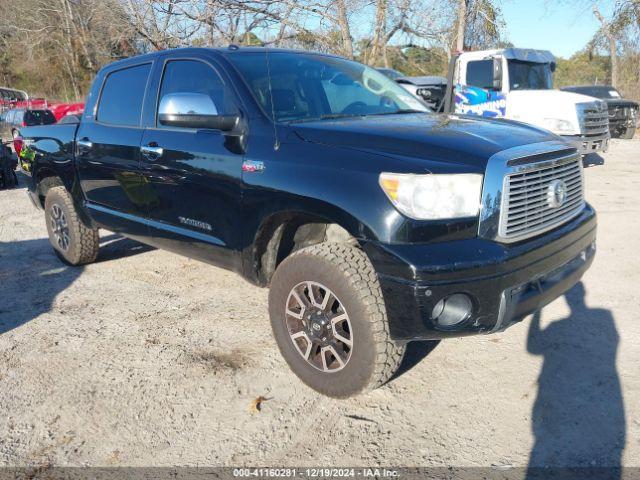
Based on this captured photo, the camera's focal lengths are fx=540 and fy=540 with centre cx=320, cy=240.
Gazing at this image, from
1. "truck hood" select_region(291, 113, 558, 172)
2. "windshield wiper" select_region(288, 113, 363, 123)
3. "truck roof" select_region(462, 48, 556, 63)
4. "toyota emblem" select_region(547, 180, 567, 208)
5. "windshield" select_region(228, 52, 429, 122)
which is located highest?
"truck roof" select_region(462, 48, 556, 63)

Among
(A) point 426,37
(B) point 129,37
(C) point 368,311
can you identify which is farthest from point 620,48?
(C) point 368,311

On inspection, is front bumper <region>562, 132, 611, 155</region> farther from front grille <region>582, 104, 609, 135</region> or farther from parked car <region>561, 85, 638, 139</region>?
parked car <region>561, 85, 638, 139</region>

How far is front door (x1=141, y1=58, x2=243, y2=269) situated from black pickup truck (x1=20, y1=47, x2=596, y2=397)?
0.01 metres

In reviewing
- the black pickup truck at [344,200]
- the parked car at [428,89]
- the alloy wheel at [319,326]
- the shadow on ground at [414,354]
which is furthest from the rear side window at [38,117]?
the shadow on ground at [414,354]

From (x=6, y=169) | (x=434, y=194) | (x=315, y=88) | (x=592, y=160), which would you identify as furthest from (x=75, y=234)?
(x=592, y=160)

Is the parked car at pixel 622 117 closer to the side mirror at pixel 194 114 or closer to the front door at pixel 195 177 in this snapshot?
the front door at pixel 195 177

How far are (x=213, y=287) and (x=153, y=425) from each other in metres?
1.98

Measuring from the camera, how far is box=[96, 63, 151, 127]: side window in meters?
4.11

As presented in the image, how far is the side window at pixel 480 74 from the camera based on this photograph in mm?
9892

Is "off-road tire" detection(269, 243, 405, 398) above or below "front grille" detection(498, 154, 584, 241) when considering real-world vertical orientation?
below

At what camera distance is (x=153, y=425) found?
8.99 feet

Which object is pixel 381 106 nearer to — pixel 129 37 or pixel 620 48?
pixel 129 37

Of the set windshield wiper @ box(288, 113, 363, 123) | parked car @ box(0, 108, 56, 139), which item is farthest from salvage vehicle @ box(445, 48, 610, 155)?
parked car @ box(0, 108, 56, 139)

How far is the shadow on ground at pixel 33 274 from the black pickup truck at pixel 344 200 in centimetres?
110
